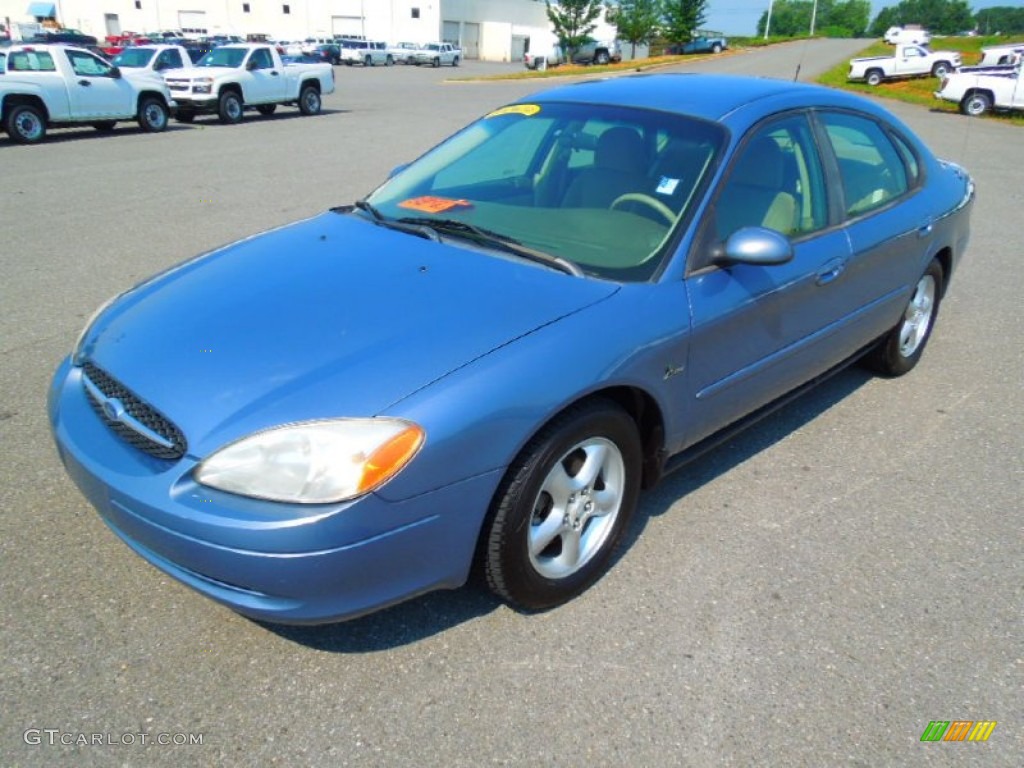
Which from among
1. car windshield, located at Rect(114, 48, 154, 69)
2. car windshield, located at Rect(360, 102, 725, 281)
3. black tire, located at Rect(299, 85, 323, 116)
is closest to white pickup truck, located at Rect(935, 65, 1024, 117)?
black tire, located at Rect(299, 85, 323, 116)

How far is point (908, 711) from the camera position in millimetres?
2354

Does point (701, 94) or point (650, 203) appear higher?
point (701, 94)

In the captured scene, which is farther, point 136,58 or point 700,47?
point 700,47

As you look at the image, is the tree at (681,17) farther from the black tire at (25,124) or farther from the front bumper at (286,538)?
the front bumper at (286,538)

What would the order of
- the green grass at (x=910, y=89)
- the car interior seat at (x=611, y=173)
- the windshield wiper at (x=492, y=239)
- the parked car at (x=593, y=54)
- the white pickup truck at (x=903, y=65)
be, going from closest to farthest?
the windshield wiper at (x=492, y=239) < the car interior seat at (x=611, y=173) < the green grass at (x=910, y=89) < the white pickup truck at (x=903, y=65) < the parked car at (x=593, y=54)

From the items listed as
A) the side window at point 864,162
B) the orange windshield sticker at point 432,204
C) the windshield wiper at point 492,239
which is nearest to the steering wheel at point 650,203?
the windshield wiper at point 492,239

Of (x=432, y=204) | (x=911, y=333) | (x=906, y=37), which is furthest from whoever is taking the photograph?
(x=906, y=37)

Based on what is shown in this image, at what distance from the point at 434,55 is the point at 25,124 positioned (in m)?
43.4

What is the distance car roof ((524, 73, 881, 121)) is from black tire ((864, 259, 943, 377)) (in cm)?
122

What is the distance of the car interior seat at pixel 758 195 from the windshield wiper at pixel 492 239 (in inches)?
25.9

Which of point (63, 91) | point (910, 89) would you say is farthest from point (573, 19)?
point (63, 91)

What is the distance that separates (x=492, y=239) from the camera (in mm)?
3039

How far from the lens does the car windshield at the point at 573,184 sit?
2.98 m

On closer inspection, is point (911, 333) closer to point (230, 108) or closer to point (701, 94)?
point (701, 94)
